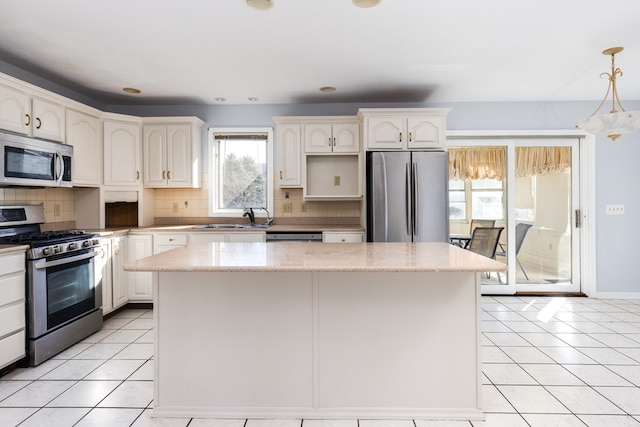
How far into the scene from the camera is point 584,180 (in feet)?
14.7

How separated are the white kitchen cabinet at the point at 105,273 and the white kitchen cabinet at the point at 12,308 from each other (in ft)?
2.64

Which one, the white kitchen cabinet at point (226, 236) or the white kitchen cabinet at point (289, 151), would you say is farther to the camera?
the white kitchen cabinet at point (289, 151)

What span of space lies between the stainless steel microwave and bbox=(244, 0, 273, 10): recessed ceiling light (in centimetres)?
210

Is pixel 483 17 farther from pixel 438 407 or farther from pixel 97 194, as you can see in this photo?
pixel 97 194

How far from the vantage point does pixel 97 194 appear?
3.95 metres

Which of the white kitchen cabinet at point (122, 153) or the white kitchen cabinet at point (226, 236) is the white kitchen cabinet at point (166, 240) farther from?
the white kitchen cabinet at point (122, 153)

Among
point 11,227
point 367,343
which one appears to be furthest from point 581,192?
point 11,227

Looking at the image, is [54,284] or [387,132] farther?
[387,132]

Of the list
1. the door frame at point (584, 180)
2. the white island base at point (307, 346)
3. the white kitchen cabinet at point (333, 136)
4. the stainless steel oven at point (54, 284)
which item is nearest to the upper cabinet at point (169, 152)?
the stainless steel oven at point (54, 284)

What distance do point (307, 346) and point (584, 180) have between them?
4342mm

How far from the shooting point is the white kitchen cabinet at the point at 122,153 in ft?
13.1

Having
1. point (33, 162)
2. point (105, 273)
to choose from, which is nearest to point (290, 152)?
point (105, 273)

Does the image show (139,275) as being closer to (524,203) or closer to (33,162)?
(33,162)

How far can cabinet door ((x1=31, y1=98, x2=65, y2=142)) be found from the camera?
3073 mm
